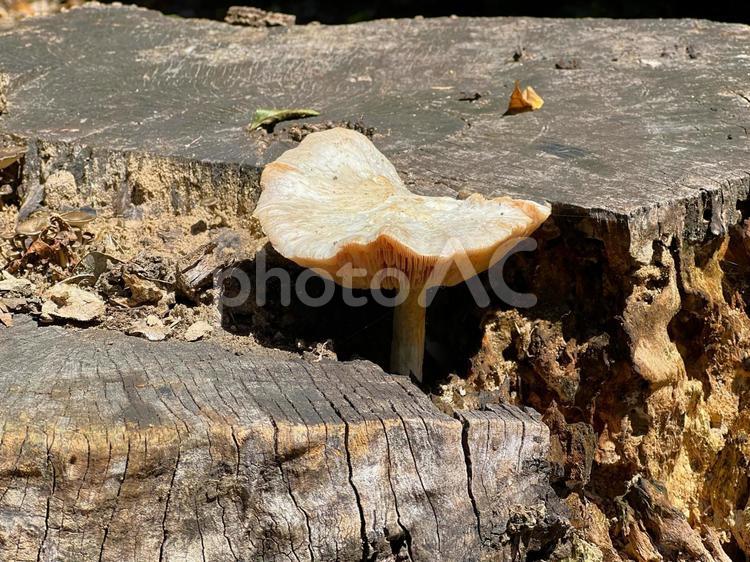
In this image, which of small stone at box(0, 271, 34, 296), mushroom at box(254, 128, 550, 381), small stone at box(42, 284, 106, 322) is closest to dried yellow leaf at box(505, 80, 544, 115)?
mushroom at box(254, 128, 550, 381)

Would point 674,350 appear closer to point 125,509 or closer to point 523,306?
point 523,306

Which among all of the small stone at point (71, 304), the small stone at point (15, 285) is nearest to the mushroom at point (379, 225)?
the small stone at point (71, 304)

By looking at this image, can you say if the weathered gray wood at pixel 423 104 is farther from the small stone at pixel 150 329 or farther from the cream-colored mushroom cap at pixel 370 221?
the small stone at pixel 150 329

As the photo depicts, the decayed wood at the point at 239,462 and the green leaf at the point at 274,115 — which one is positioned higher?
the green leaf at the point at 274,115

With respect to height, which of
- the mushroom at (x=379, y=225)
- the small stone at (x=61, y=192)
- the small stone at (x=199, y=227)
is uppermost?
the mushroom at (x=379, y=225)

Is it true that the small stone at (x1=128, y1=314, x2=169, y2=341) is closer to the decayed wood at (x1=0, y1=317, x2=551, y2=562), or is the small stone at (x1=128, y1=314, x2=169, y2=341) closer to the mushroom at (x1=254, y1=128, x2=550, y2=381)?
the decayed wood at (x1=0, y1=317, x2=551, y2=562)

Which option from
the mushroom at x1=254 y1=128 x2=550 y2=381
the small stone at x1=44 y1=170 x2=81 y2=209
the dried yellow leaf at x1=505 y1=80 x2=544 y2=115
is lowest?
the small stone at x1=44 y1=170 x2=81 y2=209

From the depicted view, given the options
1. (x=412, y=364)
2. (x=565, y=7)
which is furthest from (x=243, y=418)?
(x=565, y=7)
